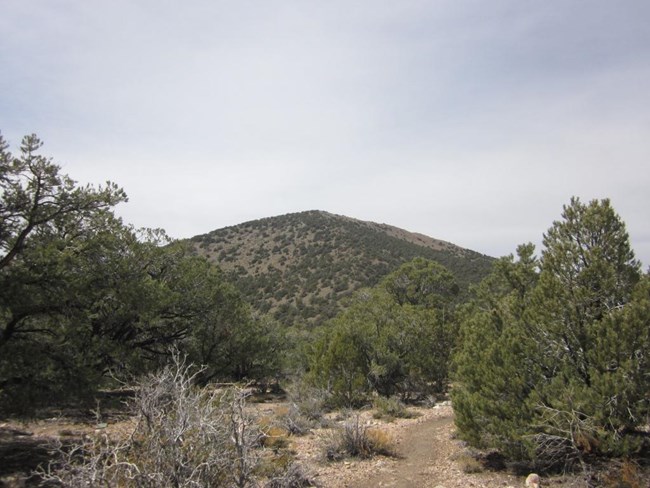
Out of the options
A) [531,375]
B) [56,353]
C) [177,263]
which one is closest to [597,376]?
[531,375]

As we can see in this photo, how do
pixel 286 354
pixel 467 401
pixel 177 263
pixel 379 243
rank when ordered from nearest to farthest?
pixel 467 401 < pixel 177 263 < pixel 286 354 < pixel 379 243

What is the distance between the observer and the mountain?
48.2m

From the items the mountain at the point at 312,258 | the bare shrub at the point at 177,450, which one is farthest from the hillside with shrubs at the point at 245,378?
the mountain at the point at 312,258

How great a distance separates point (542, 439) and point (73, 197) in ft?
35.4

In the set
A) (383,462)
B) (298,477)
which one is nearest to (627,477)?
(383,462)

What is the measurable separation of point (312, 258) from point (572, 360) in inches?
1971

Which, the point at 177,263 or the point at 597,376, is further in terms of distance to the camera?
the point at 177,263

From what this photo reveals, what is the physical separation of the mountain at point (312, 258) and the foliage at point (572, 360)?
3437 cm

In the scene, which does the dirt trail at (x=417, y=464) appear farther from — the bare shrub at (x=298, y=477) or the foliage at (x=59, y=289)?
the foliage at (x=59, y=289)

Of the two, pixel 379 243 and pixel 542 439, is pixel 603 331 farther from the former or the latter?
pixel 379 243

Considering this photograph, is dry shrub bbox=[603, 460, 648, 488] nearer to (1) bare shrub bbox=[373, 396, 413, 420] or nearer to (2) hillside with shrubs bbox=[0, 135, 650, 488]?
(2) hillside with shrubs bbox=[0, 135, 650, 488]

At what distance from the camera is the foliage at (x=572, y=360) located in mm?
6910

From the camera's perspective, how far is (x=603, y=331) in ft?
23.8

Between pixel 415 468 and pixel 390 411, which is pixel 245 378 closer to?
pixel 415 468
